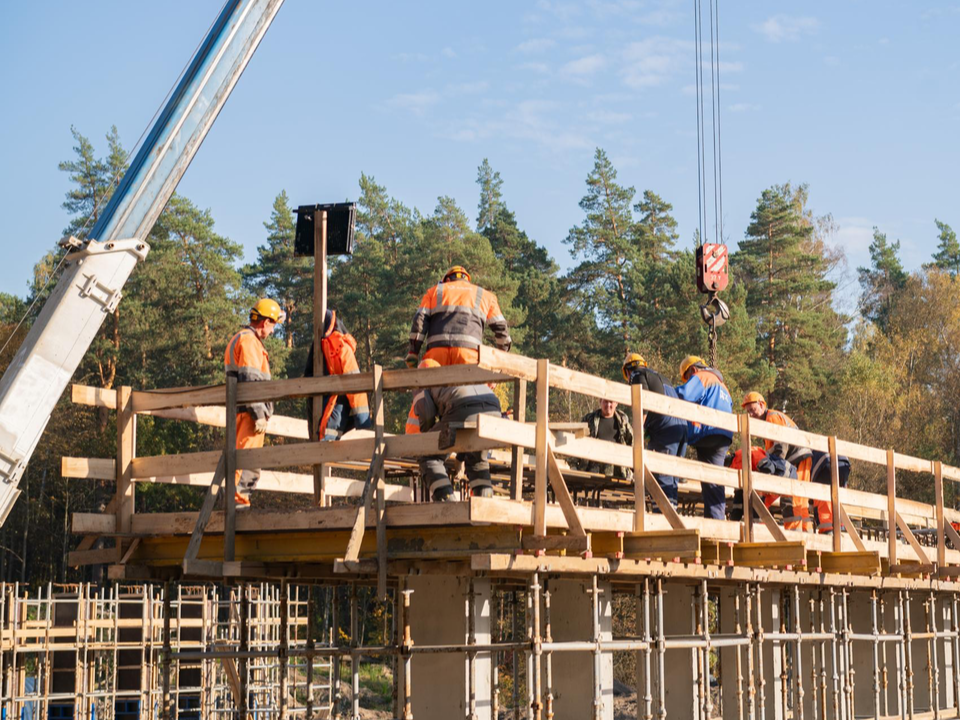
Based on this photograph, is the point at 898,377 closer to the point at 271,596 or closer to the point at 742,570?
the point at 271,596

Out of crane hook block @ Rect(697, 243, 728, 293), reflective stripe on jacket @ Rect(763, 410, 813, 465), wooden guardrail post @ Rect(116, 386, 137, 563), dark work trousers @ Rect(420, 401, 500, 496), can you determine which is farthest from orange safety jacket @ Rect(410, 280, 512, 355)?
crane hook block @ Rect(697, 243, 728, 293)

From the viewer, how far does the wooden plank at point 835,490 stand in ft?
40.8

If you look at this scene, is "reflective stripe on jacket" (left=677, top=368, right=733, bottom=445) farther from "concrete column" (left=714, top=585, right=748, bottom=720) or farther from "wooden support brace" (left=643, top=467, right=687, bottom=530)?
"wooden support brace" (left=643, top=467, right=687, bottom=530)

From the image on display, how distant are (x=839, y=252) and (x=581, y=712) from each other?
52.6m

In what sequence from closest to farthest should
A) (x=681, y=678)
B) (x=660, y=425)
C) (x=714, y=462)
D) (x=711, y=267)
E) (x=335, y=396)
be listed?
(x=335, y=396), (x=660, y=425), (x=714, y=462), (x=681, y=678), (x=711, y=267)

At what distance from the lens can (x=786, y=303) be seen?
155ft

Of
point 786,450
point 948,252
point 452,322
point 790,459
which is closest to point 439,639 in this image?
point 452,322

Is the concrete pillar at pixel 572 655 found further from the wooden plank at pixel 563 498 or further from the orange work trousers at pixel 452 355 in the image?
the wooden plank at pixel 563 498

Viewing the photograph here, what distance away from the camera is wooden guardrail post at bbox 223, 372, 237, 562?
873 centimetres

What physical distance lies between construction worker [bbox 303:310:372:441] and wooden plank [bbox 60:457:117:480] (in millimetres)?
1533

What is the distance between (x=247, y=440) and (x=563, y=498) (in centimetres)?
317

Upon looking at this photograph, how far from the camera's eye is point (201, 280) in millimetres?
44188

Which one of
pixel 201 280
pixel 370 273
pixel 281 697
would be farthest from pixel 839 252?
pixel 281 697

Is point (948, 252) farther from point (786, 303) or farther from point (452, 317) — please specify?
point (452, 317)
